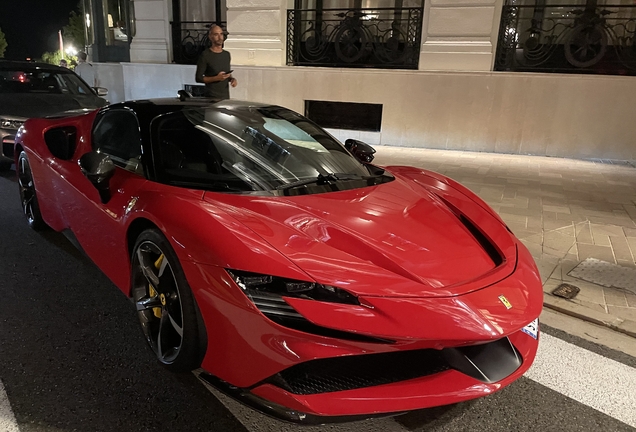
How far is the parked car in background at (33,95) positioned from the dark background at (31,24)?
32992 millimetres

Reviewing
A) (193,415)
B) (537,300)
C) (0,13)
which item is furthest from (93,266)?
(0,13)

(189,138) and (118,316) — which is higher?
(189,138)

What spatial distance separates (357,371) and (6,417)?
4.90 ft

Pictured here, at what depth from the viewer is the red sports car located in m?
1.66

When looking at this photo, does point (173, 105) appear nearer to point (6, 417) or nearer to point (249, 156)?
point (249, 156)

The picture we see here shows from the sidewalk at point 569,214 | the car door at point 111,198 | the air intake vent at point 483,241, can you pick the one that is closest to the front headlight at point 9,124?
the car door at point 111,198

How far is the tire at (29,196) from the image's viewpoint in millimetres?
4094

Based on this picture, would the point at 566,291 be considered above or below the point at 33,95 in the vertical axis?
below

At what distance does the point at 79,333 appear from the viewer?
260cm

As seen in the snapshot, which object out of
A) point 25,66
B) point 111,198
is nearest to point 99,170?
point 111,198

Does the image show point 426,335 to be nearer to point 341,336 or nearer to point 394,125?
point 341,336

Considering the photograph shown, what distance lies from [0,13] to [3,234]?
4024 centimetres

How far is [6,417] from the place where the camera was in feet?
6.39

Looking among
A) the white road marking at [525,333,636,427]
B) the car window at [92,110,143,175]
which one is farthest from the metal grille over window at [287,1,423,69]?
the white road marking at [525,333,636,427]
